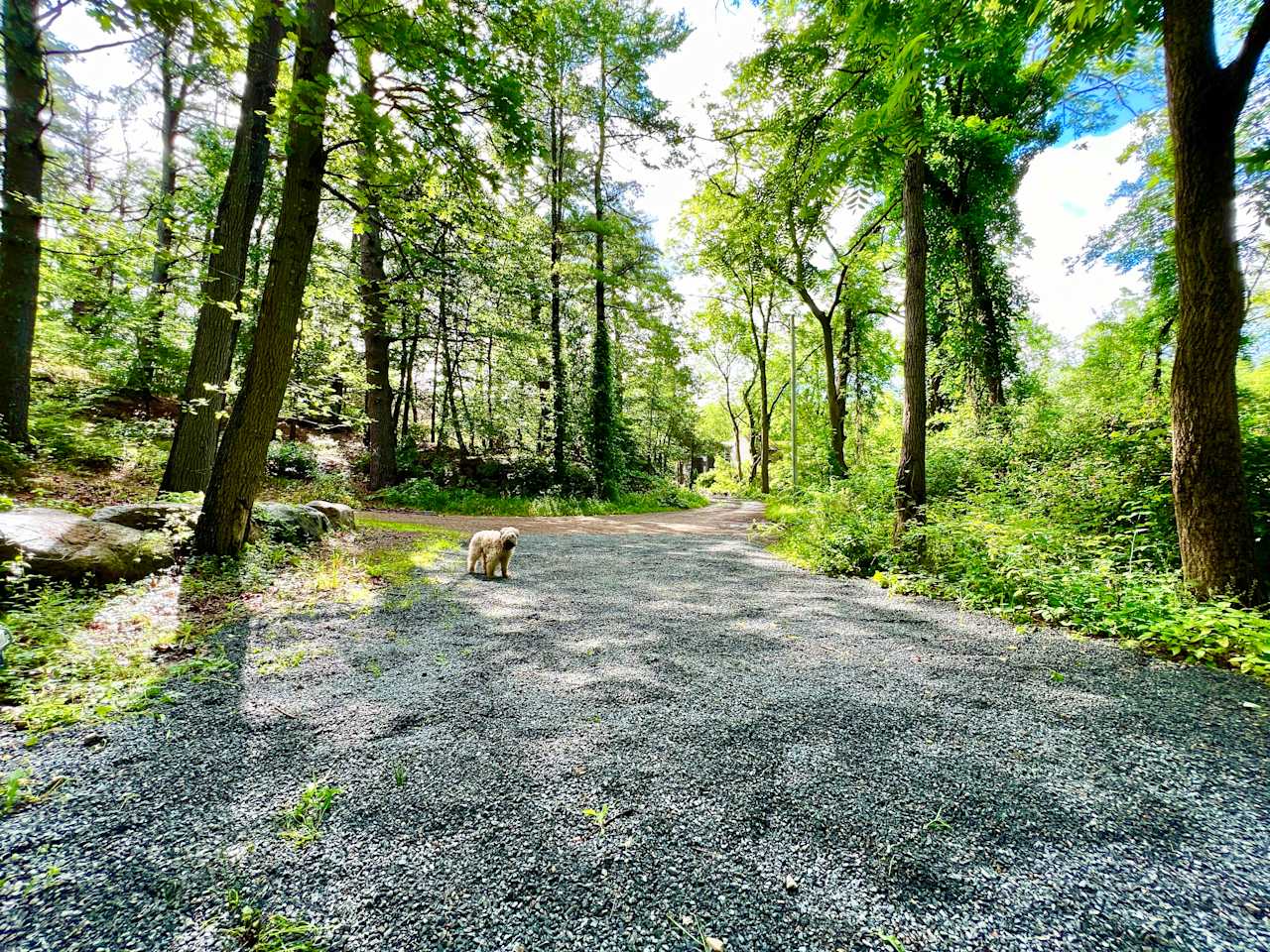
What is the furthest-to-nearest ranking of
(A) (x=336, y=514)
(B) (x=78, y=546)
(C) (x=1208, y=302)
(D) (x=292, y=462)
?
(D) (x=292, y=462) < (A) (x=336, y=514) < (B) (x=78, y=546) < (C) (x=1208, y=302)

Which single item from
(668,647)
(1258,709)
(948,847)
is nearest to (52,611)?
(668,647)

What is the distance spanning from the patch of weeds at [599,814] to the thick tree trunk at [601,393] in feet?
41.0

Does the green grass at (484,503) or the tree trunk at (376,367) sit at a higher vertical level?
the tree trunk at (376,367)

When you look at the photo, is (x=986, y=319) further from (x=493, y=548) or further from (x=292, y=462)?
(x=292, y=462)

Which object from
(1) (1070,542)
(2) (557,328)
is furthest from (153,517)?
(2) (557,328)

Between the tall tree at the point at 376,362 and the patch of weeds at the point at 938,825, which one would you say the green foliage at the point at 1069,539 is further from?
the tall tree at the point at 376,362

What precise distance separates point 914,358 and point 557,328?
1054 centimetres

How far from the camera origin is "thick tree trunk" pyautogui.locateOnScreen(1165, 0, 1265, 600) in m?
3.15

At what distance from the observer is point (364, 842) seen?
1484 mm

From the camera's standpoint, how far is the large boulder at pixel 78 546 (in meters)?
3.12

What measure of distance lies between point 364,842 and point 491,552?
3.58 m

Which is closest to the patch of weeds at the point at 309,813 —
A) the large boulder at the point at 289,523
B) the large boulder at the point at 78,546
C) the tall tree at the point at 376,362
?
the large boulder at the point at 78,546

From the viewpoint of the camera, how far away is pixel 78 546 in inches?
133

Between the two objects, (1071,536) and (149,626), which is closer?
(149,626)
